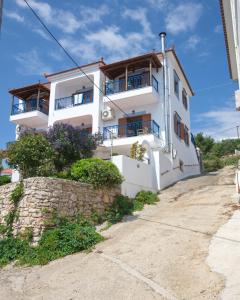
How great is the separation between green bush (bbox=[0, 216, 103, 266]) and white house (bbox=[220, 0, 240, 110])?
20.0 feet

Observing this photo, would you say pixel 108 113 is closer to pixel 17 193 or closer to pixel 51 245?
pixel 17 193

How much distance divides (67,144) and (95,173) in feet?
7.84

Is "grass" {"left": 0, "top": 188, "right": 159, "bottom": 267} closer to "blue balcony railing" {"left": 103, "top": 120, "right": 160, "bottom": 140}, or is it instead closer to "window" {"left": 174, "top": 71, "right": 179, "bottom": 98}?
"blue balcony railing" {"left": 103, "top": 120, "right": 160, "bottom": 140}

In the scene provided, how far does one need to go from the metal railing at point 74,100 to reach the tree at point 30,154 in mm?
10071

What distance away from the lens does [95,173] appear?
14023 millimetres

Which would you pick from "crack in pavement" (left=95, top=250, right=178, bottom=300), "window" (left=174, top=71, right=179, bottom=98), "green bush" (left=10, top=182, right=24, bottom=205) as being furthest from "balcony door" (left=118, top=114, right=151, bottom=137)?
"crack in pavement" (left=95, top=250, right=178, bottom=300)

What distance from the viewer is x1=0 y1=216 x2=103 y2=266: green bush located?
34.8 ft

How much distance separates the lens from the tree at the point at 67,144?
1555 centimetres

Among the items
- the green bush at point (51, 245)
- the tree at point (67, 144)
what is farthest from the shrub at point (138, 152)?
the green bush at point (51, 245)

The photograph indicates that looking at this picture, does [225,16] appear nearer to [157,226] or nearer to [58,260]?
[157,226]

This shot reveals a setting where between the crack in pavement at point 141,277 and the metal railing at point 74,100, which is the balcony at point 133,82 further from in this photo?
the crack in pavement at point 141,277

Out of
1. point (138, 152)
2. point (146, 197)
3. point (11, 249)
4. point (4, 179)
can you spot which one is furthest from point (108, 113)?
point (11, 249)

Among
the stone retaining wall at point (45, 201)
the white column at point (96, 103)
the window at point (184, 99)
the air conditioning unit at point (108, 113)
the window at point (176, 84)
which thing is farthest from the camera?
the window at point (184, 99)

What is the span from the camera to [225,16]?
37.2ft
